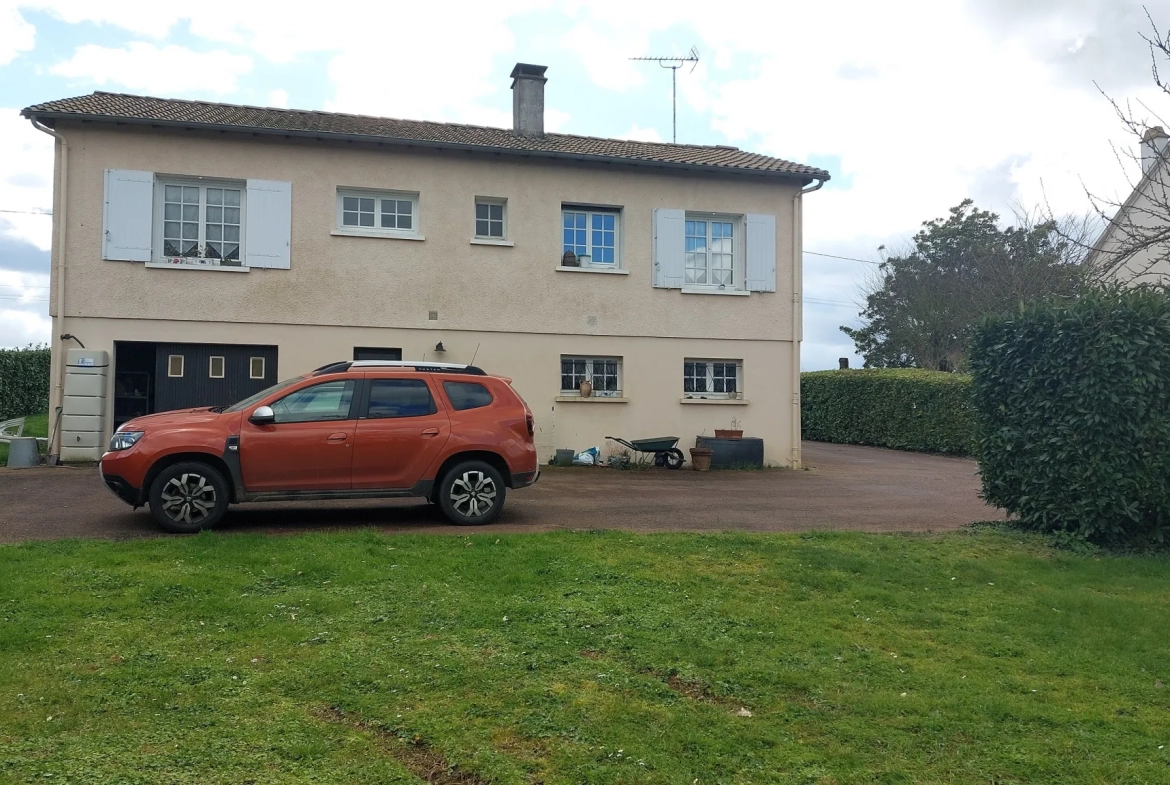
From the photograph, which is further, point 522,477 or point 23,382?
point 23,382

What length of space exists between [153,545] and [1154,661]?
745cm

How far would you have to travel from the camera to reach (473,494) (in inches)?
387

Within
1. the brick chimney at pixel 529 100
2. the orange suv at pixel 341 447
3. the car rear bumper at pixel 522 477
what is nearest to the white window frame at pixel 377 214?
the brick chimney at pixel 529 100

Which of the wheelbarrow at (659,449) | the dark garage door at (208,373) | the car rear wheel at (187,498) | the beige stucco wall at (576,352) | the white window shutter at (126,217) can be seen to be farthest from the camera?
the wheelbarrow at (659,449)

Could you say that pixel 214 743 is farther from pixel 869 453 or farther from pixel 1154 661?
pixel 869 453

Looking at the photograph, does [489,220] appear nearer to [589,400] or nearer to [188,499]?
[589,400]

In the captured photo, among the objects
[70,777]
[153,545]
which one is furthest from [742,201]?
[70,777]

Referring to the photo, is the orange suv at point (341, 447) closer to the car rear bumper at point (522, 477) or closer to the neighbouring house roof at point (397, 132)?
the car rear bumper at point (522, 477)

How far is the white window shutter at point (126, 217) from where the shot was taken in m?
15.5

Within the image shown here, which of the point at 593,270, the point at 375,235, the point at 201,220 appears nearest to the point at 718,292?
the point at 593,270

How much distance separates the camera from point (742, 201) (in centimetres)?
1856

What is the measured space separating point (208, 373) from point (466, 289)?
15.0 ft

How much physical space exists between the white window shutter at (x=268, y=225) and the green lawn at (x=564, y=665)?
8.76 meters

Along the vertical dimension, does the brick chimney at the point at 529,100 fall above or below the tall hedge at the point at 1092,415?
above
